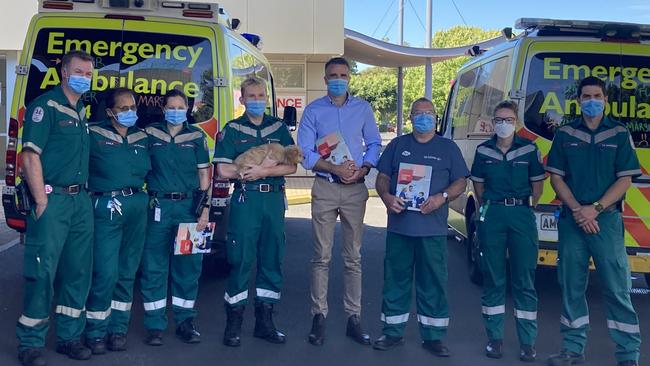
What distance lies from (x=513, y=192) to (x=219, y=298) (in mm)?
3063

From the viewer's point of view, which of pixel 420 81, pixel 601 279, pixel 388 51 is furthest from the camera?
pixel 420 81

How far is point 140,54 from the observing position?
20.0ft

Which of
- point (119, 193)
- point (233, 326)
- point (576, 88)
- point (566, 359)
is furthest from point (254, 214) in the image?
point (576, 88)

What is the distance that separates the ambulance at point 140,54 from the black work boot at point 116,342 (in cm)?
139

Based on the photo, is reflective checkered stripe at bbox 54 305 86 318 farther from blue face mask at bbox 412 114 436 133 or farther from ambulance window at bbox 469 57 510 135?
ambulance window at bbox 469 57 510 135

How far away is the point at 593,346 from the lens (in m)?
5.41

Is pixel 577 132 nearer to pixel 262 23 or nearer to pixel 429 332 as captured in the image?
pixel 429 332

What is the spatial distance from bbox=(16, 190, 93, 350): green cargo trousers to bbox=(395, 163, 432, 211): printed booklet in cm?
232

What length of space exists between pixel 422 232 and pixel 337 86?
131 cm

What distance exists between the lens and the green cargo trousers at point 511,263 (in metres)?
5.12

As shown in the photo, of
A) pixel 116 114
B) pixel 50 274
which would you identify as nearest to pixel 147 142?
pixel 116 114

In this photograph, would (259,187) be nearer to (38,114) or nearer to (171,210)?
(171,210)

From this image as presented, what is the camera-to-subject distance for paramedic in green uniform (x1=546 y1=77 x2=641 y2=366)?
4816mm

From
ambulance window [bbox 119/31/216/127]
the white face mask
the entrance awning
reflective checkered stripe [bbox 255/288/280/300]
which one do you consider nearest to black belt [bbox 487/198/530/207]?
the white face mask
